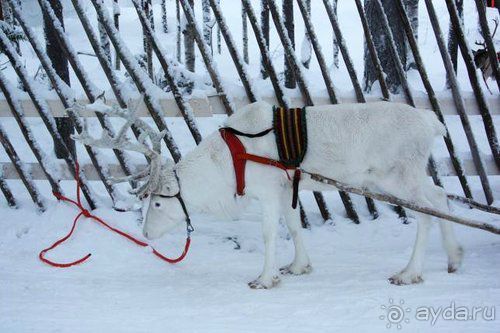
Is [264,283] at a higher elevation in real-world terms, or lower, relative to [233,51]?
lower

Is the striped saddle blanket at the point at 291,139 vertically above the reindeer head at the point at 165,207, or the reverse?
the striped saddle blanket at the point at 291,139

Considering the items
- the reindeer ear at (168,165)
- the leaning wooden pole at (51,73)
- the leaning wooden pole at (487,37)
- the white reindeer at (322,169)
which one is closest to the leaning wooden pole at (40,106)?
the leaning wooden pole at (51,73)

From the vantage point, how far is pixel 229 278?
4.40 meters

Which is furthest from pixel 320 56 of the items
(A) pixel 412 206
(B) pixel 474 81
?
(A) pixel 412 206

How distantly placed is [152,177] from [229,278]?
99 centimetres

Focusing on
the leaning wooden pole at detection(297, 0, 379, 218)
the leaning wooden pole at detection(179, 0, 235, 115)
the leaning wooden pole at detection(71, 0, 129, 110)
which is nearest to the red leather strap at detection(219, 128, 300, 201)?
the leaning wooden pole at detection(179, 0, 235, 115)

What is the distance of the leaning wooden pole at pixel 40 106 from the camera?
5.21 metres

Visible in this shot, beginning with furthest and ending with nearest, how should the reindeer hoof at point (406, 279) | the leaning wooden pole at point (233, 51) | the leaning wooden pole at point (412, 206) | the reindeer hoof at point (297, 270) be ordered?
1. the leaning wooden pole at point (233, 51)
2. the reindeer hoof at point (297, 270)
3. the reindeer hoof at point (406, 279)
4. the leaning wooden pole at point (412, 206)

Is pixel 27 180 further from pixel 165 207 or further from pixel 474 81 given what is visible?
pixel 474 81

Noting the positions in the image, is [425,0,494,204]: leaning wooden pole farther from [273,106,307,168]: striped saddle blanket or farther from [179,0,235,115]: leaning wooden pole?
[179,0,235,115]: leaning wooden pole

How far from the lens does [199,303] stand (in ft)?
12.5

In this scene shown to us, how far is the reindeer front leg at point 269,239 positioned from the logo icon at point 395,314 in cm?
92

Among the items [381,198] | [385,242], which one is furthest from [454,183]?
[381,198]

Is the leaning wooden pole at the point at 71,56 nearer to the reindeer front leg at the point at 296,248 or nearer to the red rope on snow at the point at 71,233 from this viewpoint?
the red rope on snow at the point at 71,233
